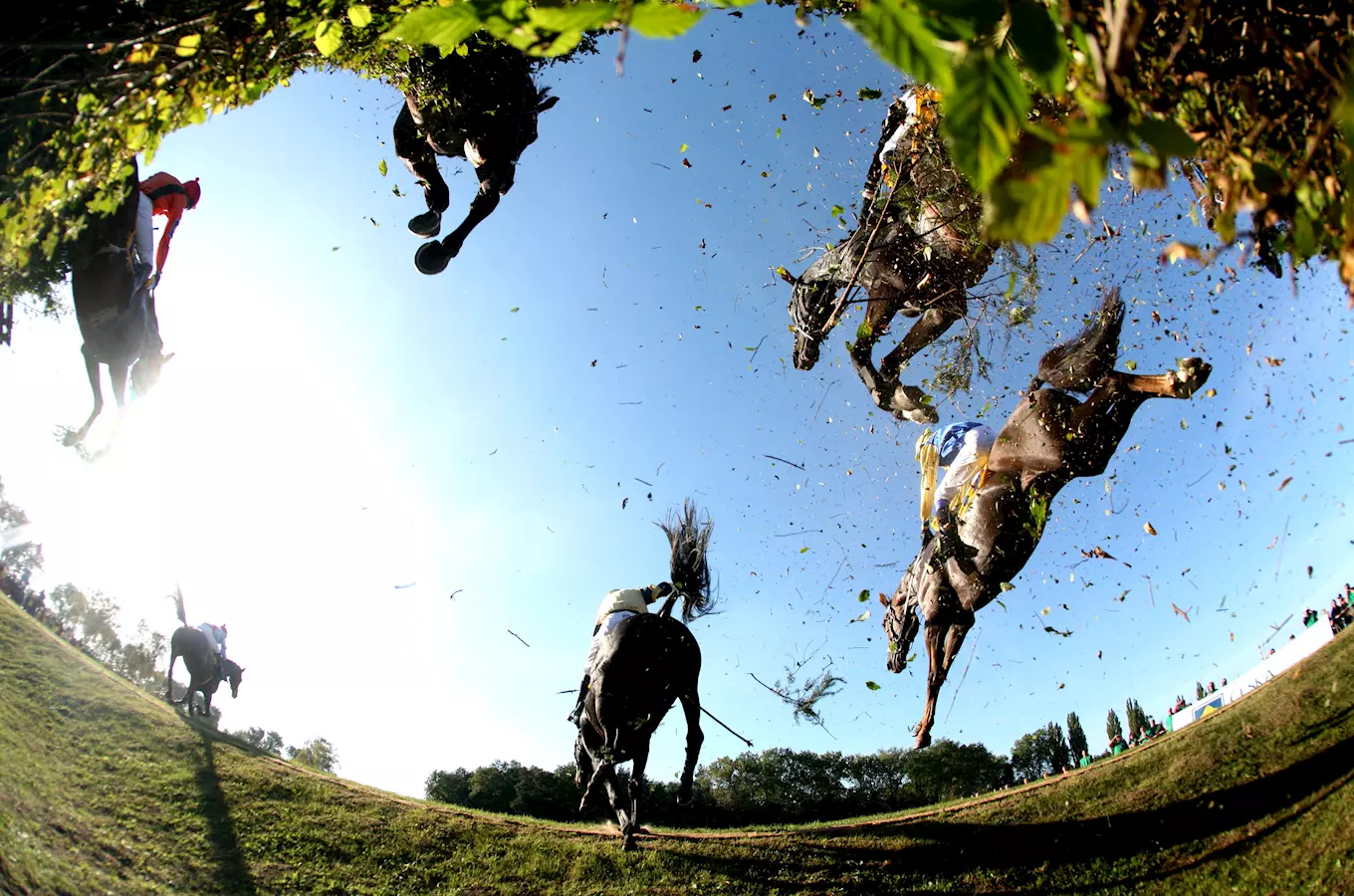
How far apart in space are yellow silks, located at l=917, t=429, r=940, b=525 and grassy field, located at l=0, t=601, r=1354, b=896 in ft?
15.3

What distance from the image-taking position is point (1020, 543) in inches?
235

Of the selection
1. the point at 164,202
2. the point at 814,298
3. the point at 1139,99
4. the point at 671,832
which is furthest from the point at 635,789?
the point at 1139,99

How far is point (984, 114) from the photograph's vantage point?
614mm

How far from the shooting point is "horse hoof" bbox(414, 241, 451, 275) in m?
5.75

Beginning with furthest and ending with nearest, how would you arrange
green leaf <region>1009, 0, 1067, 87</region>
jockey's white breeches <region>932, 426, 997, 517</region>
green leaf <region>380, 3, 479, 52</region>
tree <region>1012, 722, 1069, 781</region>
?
tree <region>1012, 722, 1069, 781</region> → jockey's white breeches <region>932, 426, 997, 517</region> → green leaf <region>380, 3, 479, 52</region> → green leaf <region>1009, 0, 1067, 87</region>

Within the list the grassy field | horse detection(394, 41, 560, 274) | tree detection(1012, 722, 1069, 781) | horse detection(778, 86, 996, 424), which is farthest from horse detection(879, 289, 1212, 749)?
tree detection(1012, 722, 1069, 781)

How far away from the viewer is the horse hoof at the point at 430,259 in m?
5.75

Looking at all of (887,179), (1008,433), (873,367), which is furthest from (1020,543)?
(887,179)

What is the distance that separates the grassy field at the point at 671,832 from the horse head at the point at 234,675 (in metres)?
7.48

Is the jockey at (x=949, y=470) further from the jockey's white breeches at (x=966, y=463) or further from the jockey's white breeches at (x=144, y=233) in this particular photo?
the jockey's white breeches at (x=144, y=233)

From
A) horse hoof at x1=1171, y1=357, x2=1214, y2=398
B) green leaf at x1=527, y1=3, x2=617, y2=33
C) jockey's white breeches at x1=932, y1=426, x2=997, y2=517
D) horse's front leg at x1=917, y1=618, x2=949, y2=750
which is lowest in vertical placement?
green leaf at x1=527, y1=3, x2=617, y2=33

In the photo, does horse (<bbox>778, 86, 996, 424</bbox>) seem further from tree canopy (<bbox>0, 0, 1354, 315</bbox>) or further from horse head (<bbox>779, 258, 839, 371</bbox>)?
tree canopy (<bbox>0, 0, 1354, 315</bbox>)

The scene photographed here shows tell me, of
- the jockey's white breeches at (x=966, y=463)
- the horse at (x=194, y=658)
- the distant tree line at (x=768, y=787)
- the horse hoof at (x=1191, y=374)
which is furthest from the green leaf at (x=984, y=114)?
the horse at (x=194, y=658)

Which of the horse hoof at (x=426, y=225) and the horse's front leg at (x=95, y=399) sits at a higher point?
the horse hoof at (x=426, y=225)
